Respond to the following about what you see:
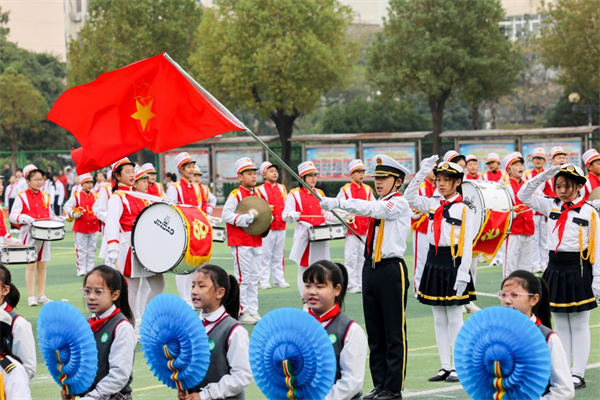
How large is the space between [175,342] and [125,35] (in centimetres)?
3688

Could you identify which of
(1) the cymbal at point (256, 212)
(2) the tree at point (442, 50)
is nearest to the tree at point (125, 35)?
(2) the tree at point (442, 50)

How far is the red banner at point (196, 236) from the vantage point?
1043 cm

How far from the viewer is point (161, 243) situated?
34.6 ft

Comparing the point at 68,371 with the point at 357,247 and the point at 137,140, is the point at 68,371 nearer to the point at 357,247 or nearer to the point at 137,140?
the point at 137,140

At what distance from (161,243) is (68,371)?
5.18 meters

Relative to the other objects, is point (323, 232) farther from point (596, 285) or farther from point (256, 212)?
point (596, 285)

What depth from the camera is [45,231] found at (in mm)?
14344

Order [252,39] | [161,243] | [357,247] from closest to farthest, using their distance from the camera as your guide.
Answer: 1. [161,243]
2. [357,247]
3. [252,39]

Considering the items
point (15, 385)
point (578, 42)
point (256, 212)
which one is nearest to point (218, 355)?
point (15, 385)

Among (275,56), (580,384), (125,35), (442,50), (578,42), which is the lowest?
(580,384)

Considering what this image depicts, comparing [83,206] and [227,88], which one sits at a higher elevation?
[227,88]

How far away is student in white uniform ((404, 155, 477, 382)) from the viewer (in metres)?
8.47

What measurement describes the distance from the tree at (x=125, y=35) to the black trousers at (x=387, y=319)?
33730mm

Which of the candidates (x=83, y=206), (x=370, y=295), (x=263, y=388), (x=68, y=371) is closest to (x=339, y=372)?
(x=263, y=388)
